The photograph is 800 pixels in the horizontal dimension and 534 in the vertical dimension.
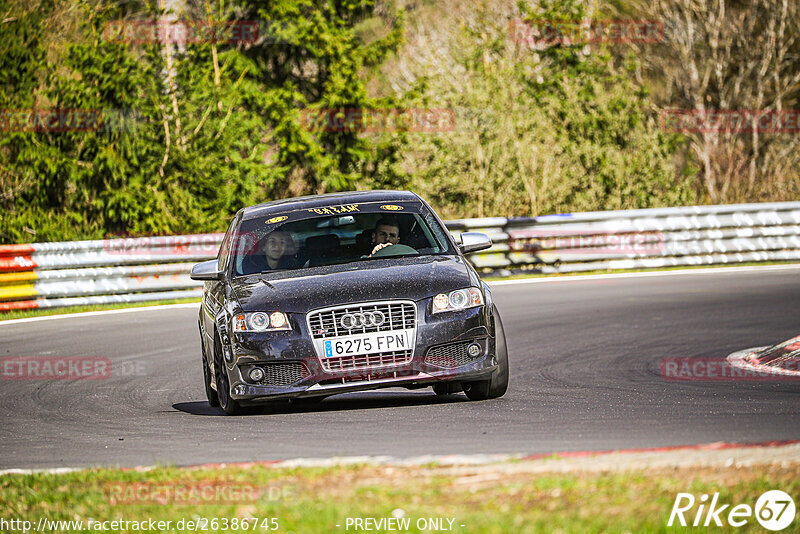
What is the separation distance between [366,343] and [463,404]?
923mm

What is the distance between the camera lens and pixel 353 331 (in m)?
8.22

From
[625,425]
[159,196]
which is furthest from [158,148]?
[625,425]

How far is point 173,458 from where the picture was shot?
22.8 feet

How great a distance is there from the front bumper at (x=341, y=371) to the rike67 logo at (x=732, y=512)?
3440 mm

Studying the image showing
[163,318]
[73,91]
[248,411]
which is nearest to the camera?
[248,411]

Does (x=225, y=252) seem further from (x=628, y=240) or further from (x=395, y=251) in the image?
(x=628, y=240)

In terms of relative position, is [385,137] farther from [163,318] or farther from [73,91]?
[163,318]

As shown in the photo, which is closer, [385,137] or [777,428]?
[777,428]

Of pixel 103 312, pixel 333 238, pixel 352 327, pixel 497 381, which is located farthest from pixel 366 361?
pixel 103 312

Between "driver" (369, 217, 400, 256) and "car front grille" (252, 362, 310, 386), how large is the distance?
148 centimetres

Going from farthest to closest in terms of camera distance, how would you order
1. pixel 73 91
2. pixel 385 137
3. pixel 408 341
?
pixel 385 137, pixel 73 91, pixel 408 341

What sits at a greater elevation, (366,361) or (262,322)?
(262,322)

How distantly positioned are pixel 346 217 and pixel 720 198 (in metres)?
19.1

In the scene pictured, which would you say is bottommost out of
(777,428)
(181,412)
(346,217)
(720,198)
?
(720,198)
